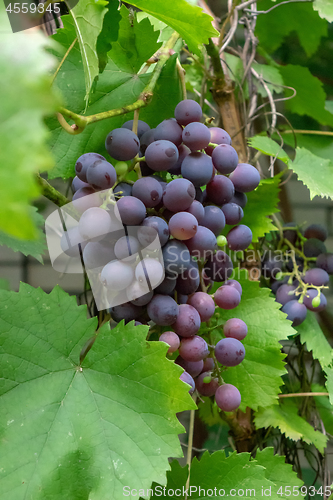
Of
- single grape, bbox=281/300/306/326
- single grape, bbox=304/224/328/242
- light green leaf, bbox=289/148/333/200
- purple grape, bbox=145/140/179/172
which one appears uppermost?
purple grape, bbox=145/140/179/172

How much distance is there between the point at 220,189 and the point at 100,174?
176mm

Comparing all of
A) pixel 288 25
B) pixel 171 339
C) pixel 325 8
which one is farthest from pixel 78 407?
pixel 288 25

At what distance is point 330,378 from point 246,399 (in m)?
0.15

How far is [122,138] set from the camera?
0.47m

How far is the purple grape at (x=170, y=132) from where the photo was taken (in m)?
0.51

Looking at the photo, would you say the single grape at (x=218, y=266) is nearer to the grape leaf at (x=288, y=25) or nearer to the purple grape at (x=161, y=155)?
the purple grape at (x=161, y=155)

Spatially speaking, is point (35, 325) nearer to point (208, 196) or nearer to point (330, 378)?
point (208, 196)

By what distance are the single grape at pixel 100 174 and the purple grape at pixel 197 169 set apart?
10 centimetres

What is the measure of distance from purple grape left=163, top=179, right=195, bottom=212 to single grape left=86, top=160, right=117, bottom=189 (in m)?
0.07

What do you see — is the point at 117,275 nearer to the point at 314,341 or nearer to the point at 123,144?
the point at 123,144

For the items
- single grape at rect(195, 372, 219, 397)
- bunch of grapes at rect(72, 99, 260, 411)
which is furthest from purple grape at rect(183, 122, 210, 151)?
single grape at rect(195, 372, 219, 397)

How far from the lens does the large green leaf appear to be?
0.12 metres

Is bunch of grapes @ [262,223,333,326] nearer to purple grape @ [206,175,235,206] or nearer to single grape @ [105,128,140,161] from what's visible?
purple grape @ [206,175,235,206]

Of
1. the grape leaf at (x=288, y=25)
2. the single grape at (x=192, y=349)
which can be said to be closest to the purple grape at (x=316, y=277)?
the single grape at (x=192, y=349)
